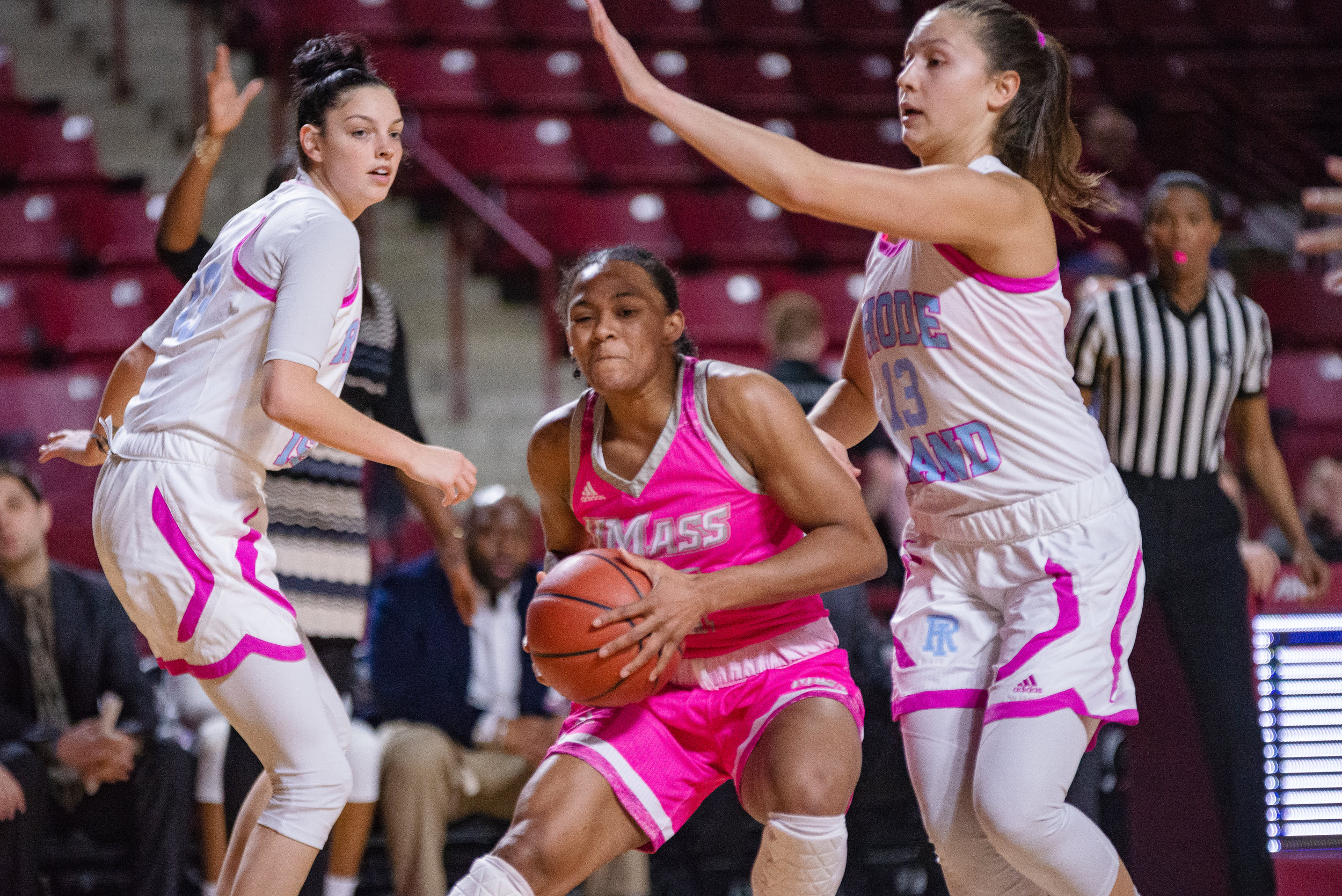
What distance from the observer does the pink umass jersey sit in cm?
274

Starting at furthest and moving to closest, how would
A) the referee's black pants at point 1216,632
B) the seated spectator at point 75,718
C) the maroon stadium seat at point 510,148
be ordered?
the maroon stadium seat at point 510,148, the seated spectator at point 75,718, the referee's black pants at point 1216,632

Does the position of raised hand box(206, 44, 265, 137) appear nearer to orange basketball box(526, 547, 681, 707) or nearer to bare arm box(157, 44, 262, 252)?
bare arm box(157, 44, 262, 252)

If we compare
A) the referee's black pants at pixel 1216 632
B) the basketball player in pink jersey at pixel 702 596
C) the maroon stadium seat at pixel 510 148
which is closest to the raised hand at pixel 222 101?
the basketball player in pink jersey at pixel 702 596

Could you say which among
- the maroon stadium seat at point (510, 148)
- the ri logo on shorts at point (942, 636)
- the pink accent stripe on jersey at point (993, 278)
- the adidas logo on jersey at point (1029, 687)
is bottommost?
the adidas logo on jersey at point (1029, 687)

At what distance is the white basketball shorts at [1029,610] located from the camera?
2.47 metres

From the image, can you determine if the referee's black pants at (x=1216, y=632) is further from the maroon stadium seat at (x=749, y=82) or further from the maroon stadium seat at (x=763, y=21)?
the maroon stadium seat at (x=763, y=21)

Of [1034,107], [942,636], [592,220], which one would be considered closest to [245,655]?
[942,636]

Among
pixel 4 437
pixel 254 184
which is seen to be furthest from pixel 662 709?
pixel 254 184

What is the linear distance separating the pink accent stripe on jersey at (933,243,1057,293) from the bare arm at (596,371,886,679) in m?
0.42

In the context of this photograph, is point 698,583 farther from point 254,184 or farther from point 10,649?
point 254,184

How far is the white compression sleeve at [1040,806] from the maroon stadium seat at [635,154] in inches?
269

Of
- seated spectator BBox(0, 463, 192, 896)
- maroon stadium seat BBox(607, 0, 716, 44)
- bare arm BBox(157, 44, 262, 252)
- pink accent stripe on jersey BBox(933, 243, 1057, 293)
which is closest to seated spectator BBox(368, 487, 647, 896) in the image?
seated spectator BBox(0, 463, 192, 896)

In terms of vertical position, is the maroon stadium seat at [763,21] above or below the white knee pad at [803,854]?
above

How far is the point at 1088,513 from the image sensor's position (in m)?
2.58
